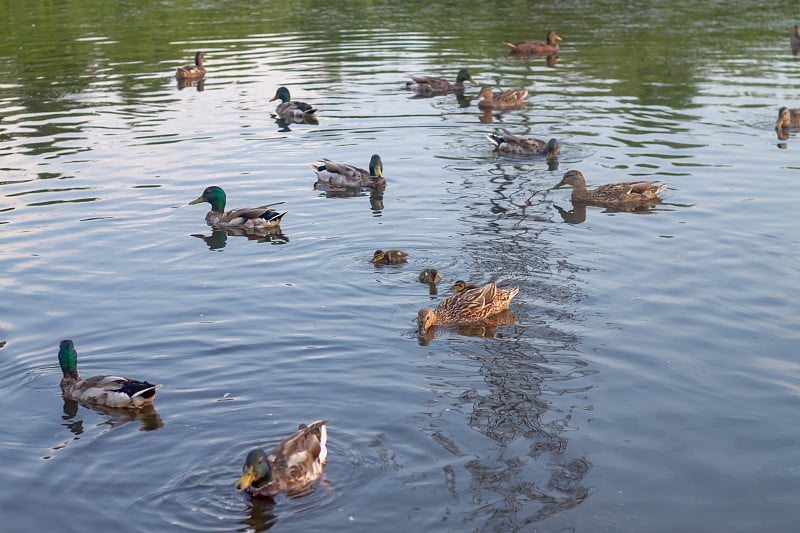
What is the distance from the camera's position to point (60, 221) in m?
19.1

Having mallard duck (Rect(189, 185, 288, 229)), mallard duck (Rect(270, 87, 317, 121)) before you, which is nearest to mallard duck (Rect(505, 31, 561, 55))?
mallard duck (Rect(270, 87, 317, 121))

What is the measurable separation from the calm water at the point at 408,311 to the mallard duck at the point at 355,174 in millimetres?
502

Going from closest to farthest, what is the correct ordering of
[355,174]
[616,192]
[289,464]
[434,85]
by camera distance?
[289,464] → [616,192] → [355,174] → [434,85]

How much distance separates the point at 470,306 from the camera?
555 inches

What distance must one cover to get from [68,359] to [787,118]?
17683mm

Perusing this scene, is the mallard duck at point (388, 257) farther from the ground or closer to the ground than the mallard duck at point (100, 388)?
farther from the ground

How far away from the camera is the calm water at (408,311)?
10047 millimetres

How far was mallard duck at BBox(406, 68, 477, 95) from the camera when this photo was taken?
2955 cm

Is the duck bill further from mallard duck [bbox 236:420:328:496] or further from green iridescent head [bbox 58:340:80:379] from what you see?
green iridescent head [bbox 58:340:80:379]

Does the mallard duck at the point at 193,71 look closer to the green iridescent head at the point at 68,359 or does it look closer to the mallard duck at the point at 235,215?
the mallard duck at the point at 235,215

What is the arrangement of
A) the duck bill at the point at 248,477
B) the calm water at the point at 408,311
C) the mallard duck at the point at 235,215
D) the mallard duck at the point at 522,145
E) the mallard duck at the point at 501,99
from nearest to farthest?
the duck bill at the point at 248,477
the calm water at the point at 408,311
the mallard duck at the point at 235,215
the mallard duck at the point at 522,145
the mallard duck at the point at 501,99

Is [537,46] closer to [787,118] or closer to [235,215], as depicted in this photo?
[787,118]

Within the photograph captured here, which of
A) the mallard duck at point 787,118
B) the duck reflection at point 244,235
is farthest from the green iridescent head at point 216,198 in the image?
the mallard duck at point 787,118

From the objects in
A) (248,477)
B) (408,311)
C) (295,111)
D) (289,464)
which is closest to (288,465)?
(289,464)
